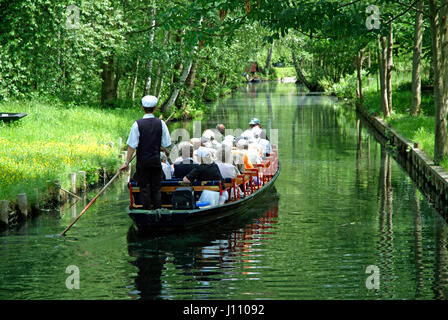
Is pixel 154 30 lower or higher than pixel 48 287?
higher

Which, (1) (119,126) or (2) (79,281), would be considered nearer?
(2) (79,281)

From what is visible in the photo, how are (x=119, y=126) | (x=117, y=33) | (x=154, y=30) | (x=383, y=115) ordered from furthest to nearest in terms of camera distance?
(x=383, y=115) < (x=154, y=30) < (x=117, y=33) < (x=119, y=126)

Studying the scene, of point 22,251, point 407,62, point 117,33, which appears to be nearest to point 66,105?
point 117,33

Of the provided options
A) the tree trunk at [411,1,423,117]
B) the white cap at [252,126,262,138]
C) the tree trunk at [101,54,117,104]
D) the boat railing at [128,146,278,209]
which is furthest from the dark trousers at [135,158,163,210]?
the tree trunk at [101,54,117,104]

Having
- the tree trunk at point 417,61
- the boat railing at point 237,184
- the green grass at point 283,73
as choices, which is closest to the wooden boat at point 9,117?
the boat railing at point 237,184

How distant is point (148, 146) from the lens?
1126 cm

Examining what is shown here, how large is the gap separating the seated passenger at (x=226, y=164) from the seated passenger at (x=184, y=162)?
0.52m

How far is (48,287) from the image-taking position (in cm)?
925

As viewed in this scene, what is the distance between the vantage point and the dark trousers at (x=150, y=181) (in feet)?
A: 37.7
